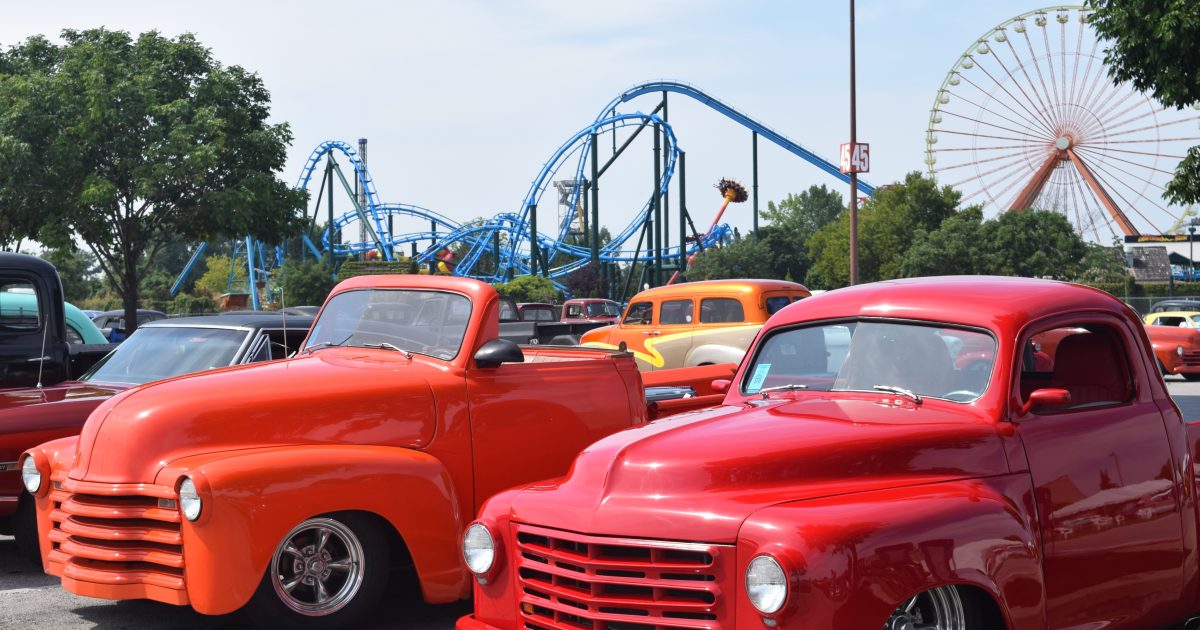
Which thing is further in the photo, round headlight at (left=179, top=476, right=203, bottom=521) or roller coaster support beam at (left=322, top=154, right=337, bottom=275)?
roller coaster support beam at (left=322, top=154, right=337, bottom=275)

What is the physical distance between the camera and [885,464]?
13.0 ft

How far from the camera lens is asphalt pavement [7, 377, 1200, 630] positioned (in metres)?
5.87

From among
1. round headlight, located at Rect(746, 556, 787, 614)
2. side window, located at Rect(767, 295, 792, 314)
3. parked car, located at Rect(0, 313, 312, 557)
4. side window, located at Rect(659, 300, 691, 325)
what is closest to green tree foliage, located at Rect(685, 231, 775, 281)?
side window, located at Rect(659, 300, 691, 325)

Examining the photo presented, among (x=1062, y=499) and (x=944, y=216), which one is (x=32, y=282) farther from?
(x=944, y=216)

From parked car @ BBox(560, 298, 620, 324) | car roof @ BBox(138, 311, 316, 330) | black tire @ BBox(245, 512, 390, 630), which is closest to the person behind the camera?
black tire @ BBox(245, 512, 390, 630)

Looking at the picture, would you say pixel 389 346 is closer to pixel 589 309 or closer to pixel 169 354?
pixel 169 354

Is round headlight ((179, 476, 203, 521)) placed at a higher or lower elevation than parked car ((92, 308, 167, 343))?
higher

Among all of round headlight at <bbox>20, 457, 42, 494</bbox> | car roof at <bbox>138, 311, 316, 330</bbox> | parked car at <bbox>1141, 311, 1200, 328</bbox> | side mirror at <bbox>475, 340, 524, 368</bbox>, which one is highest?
car roof at <bbox>138, 311, 316, 330</bbox>

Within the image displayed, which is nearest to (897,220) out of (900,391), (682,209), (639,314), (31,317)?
(682,209)

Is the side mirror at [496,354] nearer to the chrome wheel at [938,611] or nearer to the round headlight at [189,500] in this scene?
the round headlight at [189,500]

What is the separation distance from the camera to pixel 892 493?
12.4 ft

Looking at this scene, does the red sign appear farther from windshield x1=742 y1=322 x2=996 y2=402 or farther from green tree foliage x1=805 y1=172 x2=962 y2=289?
green tree foliage x1=805 y1=172 x2=962 y2=289

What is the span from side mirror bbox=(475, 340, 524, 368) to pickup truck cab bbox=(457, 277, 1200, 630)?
130cm

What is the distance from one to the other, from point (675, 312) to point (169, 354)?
8999 mm
